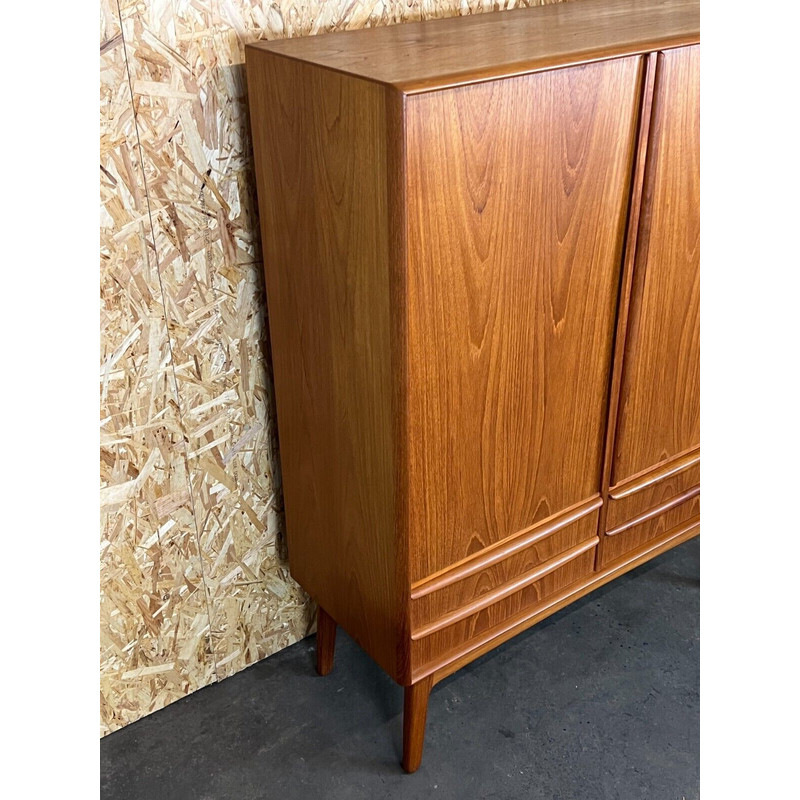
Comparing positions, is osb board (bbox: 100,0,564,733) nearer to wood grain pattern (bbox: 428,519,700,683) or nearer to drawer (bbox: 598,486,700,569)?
wood grain pattern (bbox: 428,519,700,683)

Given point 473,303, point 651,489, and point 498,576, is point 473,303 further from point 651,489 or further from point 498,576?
point 651,489

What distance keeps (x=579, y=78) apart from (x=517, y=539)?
2.68 ft

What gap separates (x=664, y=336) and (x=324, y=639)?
0.98 metres

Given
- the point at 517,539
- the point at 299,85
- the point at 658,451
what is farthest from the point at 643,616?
the point at 299,85

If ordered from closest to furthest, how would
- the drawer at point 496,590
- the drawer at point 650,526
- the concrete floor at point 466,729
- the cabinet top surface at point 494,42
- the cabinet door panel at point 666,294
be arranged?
the cabinet top surface at point 494,42, the cabinet door panel at point 666,294, the drawer at point 496,590, the concrete floor at point 466,729, the drawer at point 650,526

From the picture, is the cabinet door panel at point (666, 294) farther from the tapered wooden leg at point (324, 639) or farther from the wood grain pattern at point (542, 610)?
the tapered wooden leg at point (324, 639)

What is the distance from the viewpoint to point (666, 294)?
5.46 feet

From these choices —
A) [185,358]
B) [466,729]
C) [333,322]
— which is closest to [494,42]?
[333,322]

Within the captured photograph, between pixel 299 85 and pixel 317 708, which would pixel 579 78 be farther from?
pixel 317 708

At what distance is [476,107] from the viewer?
1.25 metres

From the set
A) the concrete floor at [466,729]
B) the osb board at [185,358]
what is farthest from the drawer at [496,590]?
the osb board at [185,358]

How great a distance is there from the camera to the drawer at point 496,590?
158 centimetres

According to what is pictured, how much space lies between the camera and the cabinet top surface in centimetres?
125

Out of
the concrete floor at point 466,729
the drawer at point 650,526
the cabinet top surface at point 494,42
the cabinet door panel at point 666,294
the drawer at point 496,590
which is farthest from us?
the drawer at point 650,526
